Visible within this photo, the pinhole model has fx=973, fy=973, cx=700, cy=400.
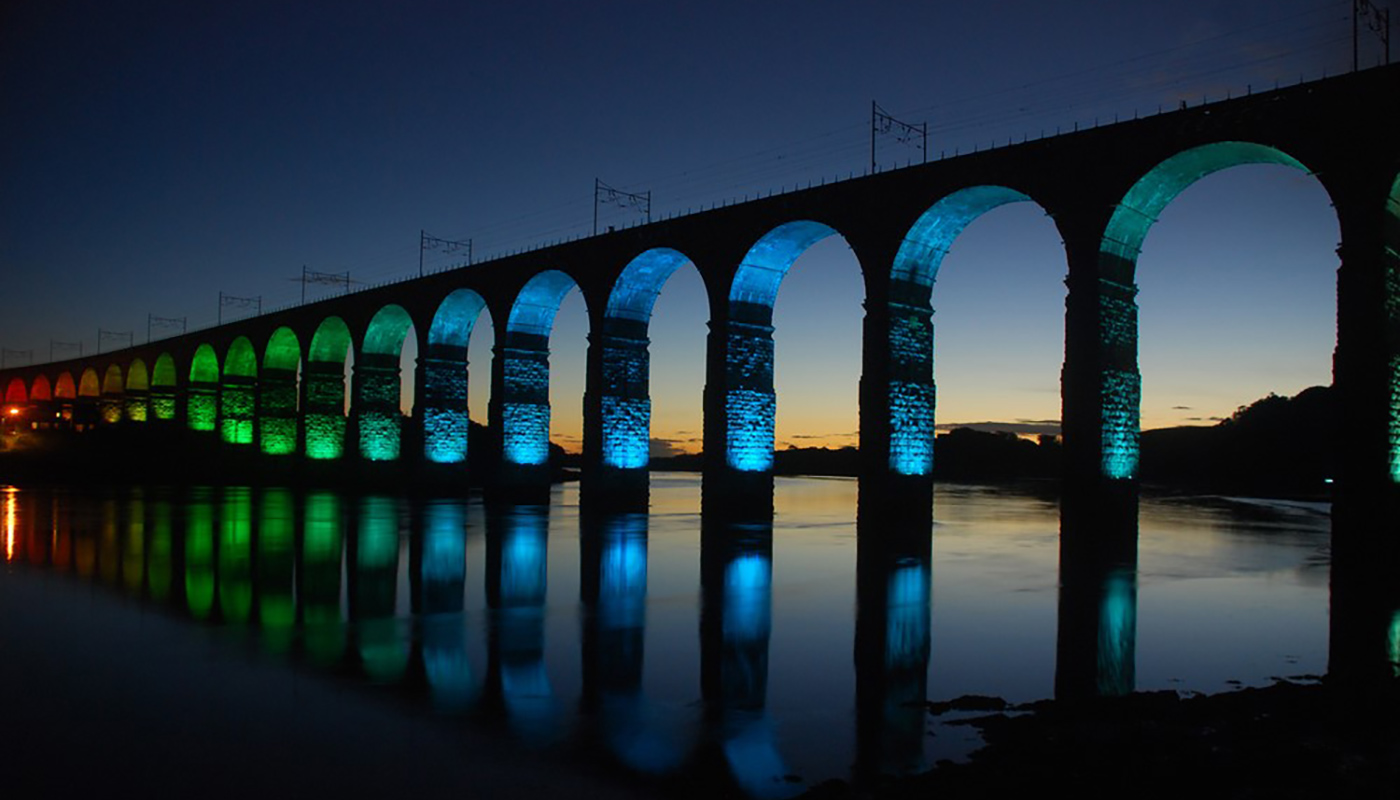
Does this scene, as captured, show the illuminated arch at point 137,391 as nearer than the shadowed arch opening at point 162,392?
No

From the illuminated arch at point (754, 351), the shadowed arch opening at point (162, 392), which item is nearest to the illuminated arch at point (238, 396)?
the shadowed arch opening at point (162, 392)

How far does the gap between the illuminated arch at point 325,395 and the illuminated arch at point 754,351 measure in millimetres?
27260

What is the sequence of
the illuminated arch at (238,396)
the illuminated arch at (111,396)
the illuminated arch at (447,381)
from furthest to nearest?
the illuminated arch at (111,396) < the illuminated arch at (238,396) < the illuminated arch at (447,381)

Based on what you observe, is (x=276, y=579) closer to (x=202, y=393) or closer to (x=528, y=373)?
(x=528, y=373)

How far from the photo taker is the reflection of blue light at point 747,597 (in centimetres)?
1099

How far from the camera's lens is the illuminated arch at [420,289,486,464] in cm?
3897

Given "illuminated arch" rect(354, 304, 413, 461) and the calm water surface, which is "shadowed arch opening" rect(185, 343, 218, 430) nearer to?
"illuminated arch" rect(354, 304, 413, 461)

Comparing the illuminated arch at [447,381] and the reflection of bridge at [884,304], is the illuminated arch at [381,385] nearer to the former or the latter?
the reflection of bridge at [884,304]

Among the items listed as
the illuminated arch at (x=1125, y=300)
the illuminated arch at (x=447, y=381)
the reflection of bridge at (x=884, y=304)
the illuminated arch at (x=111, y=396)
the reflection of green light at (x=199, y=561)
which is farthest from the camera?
the illuminated arch at (x=111, y=396)

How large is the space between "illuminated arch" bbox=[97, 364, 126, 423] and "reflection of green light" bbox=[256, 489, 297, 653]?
64.2m

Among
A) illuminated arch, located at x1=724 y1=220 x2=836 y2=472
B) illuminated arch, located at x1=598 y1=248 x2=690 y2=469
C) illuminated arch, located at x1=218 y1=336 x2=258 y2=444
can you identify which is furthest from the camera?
illuminated arch, located at x1=218 y1=336 x2=258 y2=444

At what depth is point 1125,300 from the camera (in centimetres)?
2075

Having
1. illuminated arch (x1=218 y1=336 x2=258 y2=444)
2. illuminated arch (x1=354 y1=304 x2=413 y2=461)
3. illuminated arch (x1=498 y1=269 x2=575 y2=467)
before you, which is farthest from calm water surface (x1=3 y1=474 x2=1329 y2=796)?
→ illuminated arch (x1=218 y1=336 x2=258 y2=444)

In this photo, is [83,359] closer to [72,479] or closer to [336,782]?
[72,479]
